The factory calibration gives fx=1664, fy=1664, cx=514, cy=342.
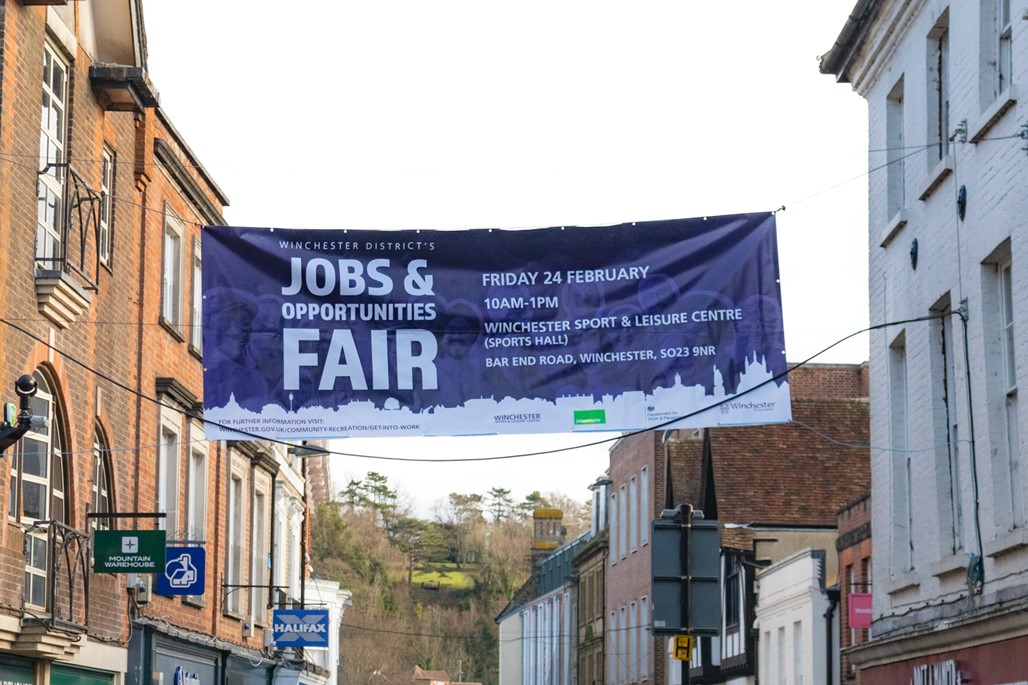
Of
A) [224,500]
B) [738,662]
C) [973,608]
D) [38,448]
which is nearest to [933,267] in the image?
[973,608]

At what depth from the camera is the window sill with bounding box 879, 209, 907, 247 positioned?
56.4 ft

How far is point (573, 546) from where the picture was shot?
6569 cm

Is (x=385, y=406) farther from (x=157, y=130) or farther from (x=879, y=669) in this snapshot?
(x=157, y=130)

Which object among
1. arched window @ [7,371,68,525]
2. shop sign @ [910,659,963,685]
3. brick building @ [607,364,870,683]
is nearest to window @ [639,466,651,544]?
brick building @ [607,364,870,683]

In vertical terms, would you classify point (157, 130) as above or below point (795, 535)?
above

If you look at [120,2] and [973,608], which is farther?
[120,2]

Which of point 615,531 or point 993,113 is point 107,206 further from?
point 615,531

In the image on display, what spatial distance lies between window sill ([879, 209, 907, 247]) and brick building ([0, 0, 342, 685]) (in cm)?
834

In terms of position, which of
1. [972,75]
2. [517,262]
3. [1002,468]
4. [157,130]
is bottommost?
[1002,468]

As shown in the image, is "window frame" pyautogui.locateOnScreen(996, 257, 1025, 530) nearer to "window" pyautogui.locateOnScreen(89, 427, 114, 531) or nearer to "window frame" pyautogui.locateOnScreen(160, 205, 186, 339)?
"window" pyautogui.locateOnScreen(89, 427, 114, 531)

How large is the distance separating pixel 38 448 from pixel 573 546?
49368 mm

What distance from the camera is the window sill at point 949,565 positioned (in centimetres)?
1454

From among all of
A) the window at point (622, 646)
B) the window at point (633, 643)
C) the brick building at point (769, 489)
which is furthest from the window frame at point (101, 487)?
the window at point (622, 646)

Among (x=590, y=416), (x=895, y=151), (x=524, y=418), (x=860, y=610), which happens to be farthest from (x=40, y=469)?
(x=860, y=610)
